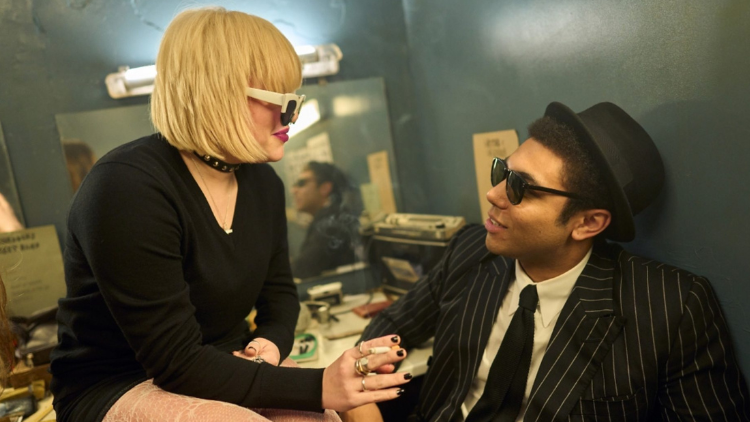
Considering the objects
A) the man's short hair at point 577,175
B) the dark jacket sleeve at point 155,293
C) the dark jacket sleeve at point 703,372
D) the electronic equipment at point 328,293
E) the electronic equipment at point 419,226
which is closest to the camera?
the dark jacket sleeve at point 155,293

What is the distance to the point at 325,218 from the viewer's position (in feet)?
7.55

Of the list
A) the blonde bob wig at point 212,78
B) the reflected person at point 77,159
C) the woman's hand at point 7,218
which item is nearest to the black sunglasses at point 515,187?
the blonde bob wig at point 212,78

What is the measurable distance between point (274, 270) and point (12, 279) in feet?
2.56

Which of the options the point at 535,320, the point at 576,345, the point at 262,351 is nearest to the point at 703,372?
the point at 576,345

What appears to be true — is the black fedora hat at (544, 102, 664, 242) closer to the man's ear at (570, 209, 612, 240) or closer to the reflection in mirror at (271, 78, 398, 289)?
the man's ear at (570, 209, 612, 240)

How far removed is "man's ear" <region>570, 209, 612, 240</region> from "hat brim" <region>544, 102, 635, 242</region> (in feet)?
0.08

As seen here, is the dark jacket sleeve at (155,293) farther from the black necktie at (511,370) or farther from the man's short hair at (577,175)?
the man's short hair at (577,175)

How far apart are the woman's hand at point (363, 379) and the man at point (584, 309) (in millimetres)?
428

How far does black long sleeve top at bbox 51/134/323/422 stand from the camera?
1.04 m

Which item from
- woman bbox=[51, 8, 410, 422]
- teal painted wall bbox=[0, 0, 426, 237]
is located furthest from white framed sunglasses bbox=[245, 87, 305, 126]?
teal painted wall bbox=[0, 0, 426, 237]

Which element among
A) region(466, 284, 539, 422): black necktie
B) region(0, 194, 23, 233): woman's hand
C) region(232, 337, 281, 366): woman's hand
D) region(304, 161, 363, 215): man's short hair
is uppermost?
region(0, 194, 23, 233): woman's hand

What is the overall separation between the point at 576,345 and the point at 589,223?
0.32 metres

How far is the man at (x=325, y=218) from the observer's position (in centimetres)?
225

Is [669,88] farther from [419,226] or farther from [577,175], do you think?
[419,226]
